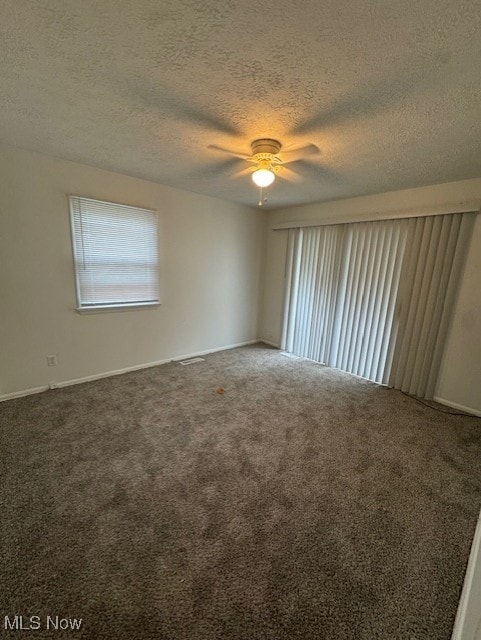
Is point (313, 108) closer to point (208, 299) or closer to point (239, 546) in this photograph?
point (239, 546)

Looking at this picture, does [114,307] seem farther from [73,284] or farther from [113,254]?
[113,254]

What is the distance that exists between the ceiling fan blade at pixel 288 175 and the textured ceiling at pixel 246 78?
0.27m

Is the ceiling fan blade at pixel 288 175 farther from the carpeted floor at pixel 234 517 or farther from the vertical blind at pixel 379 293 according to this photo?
the carpeted floor at pixel 234 517

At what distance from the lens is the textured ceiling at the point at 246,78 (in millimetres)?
1020

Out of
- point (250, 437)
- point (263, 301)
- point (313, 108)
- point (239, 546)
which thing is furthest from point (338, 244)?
point (239, 546)

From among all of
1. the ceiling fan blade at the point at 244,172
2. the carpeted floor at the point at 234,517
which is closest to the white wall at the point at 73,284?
the carpeted floor at the point at 234,517

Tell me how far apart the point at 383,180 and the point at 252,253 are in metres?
2.26

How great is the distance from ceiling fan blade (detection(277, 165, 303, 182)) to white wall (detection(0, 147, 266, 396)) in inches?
56.7

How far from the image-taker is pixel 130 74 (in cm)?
137

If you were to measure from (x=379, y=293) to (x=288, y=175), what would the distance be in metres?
1.81

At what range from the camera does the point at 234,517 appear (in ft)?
4.94

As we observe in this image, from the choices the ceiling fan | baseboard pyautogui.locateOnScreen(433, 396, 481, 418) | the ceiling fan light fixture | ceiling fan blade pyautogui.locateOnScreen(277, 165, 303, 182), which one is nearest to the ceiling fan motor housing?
the ceiling fan

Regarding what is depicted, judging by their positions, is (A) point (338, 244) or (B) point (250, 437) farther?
(A) point (338, 244)

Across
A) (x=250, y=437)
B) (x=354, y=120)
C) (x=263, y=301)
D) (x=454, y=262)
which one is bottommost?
(x=250, y=437)
